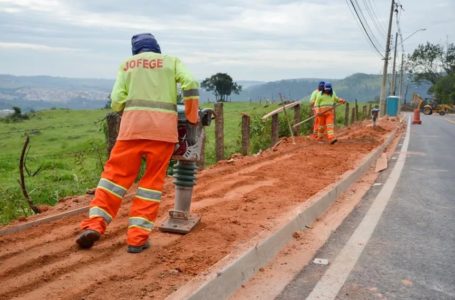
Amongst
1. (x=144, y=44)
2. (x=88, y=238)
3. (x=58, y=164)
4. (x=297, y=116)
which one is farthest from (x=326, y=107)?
(x=88, y=238)

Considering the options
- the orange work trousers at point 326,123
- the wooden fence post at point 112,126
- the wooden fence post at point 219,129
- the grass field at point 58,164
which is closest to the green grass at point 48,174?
the grass field at point 58,164

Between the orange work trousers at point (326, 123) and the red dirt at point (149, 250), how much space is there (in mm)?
5887

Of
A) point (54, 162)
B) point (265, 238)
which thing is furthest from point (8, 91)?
point (265, 238)

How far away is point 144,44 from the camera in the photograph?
4434mm

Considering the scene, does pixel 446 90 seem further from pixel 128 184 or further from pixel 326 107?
pixel 128 184

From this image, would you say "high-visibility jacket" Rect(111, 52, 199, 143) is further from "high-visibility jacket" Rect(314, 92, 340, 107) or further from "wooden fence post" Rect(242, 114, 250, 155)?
"high-visibility jacket" Rect(314, 92, 340, 107)

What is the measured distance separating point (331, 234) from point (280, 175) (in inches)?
114

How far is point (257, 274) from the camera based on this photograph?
13.5 feet

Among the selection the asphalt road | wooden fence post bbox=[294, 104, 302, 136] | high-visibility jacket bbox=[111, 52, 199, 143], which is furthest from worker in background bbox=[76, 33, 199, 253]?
wooden fence post bbox=[294, 104, 302, 136]

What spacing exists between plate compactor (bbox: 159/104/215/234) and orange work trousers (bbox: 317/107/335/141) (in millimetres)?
8952

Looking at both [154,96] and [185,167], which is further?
[185,167]

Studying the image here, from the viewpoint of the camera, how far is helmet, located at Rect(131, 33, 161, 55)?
4.43 metres

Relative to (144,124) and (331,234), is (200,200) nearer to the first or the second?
(331,234)

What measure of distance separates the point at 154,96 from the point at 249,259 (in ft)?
5.25
